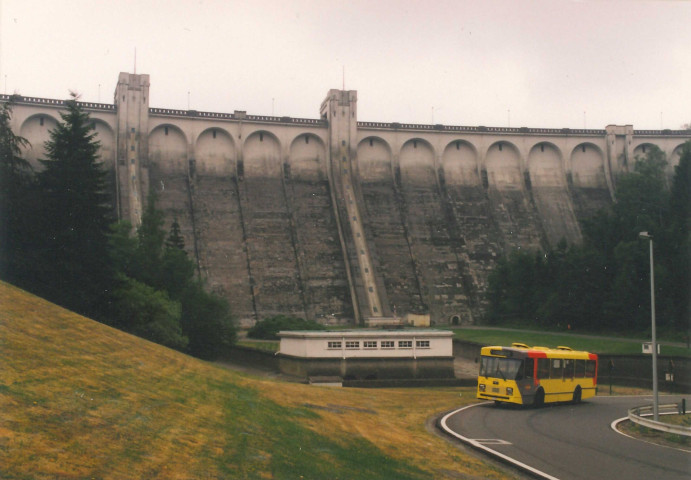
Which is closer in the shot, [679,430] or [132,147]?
[679,430]

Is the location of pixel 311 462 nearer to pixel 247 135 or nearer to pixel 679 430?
pixel 679 430

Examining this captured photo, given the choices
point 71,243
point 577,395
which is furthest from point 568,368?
point 71,243

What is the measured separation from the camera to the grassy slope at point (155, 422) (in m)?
11.6

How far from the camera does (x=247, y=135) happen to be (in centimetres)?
8231

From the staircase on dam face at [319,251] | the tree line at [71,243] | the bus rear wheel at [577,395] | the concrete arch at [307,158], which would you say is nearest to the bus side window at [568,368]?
the bus rear wheel at [577,395]

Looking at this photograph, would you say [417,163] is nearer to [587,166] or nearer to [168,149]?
[587,166]

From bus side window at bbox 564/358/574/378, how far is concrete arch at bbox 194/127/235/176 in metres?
54.2

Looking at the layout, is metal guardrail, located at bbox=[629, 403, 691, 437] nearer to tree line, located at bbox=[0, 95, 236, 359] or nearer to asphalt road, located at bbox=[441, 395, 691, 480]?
asphalt road, located at bbox=[441, 395, 691, 480]

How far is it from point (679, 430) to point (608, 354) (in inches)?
1099

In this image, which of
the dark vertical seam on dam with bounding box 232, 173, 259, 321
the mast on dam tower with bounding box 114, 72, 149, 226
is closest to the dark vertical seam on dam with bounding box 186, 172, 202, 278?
the mast on dam tower with bounding box 114, 72, 149, 226

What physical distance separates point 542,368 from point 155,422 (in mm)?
20093

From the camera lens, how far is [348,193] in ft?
265

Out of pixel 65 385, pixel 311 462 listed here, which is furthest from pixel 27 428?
pixel 311 462

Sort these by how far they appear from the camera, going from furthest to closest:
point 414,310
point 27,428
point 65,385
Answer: point 414,310
point 65,385
point 27,428
